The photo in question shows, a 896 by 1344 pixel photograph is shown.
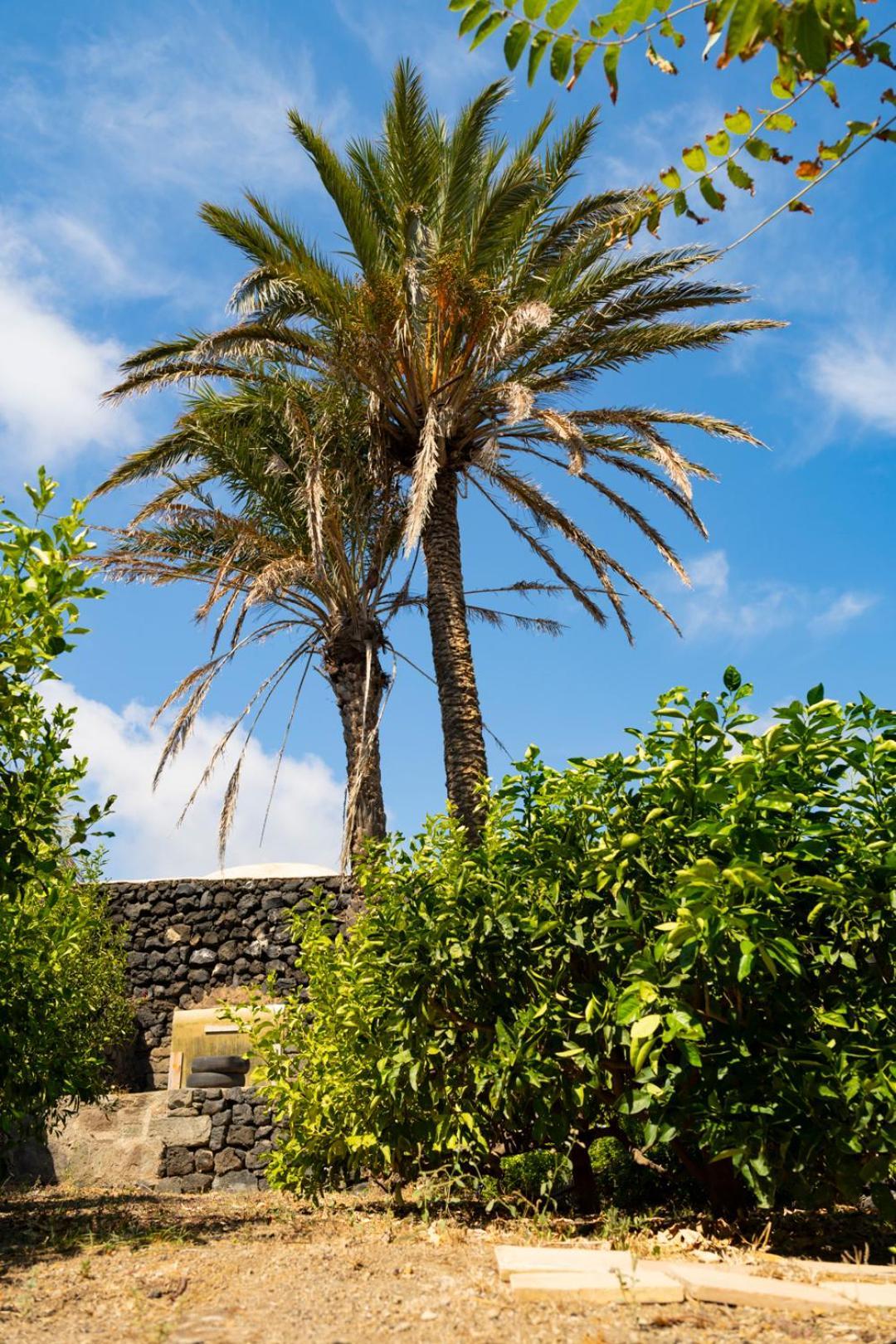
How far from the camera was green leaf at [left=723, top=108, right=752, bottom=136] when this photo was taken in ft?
8.93

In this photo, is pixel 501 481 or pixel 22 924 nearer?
pixel 22 924

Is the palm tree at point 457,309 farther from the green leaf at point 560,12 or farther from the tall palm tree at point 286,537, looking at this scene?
the green leaf at point 560,12

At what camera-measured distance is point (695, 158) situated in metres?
2.77

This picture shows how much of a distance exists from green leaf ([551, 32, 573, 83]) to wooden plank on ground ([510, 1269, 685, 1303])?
136 inches

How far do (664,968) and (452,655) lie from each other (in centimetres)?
733

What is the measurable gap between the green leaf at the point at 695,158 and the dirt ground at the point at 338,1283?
3.23m

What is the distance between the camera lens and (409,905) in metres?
4.97

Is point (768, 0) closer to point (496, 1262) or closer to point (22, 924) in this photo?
point (496, 1262)

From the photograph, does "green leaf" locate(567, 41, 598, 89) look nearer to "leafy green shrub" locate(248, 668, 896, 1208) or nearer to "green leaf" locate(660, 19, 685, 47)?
"green leaf" locate(660, 19, 685, 47)

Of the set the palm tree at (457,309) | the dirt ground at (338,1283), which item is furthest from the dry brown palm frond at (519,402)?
the dirt ground at (338,1283)

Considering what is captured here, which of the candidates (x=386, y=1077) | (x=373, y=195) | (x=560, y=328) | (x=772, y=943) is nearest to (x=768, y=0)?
(x=772, y=943)

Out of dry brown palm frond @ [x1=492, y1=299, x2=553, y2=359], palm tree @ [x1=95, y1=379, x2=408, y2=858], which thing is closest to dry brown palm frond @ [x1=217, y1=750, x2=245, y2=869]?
palm tree @ [x1=95, y1=379, x2=408, y2=858]

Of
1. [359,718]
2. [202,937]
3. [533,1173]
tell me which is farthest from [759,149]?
[202,937]

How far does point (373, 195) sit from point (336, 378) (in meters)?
2.31
